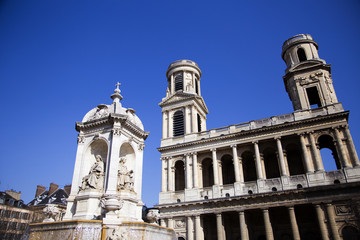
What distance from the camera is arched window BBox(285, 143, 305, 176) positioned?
28.6 meters

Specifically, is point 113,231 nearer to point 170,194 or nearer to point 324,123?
point 170,194

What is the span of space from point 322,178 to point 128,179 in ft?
67.8

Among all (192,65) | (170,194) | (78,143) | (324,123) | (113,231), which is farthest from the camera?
(192,65)

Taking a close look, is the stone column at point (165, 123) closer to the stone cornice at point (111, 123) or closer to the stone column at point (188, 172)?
the stone column at point (188, 172)

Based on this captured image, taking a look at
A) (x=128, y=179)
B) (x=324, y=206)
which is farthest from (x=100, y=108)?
(x=324, y=206)

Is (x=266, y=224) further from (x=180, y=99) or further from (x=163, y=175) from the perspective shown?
(x=180, y=99)

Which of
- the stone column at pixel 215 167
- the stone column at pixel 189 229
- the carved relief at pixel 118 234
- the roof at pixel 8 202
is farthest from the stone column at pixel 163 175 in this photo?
the roof at pixel 8 202

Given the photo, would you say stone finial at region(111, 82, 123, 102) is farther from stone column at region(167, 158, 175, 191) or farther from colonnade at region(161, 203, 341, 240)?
stone column at region(167, 158, 175, 191)

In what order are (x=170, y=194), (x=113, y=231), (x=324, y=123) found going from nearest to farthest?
1. (x=113, y=231)
2. (x=324, y=123)
3. (x=170, y=194)

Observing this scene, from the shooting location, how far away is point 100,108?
12062mm

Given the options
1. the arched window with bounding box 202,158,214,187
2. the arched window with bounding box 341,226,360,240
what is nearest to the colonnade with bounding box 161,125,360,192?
the arched window with bounding box 202,158,214,187

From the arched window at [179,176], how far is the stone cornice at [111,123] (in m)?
21.3

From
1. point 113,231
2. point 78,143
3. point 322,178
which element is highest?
point 322,178

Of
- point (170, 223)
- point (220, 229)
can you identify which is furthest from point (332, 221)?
point (170, 223)
